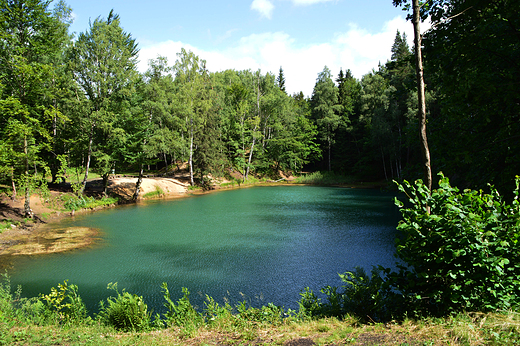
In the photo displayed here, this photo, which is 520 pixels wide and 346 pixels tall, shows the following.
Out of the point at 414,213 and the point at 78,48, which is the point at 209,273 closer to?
the point at 414,213

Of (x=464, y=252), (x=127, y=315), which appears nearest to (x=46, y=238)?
(x=127, y=315)

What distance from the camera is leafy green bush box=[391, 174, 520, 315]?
152 inches

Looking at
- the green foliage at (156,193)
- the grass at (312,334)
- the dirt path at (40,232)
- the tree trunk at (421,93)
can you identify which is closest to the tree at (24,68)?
the dirt path at (40,232)

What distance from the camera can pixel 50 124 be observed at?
23688 millimetres

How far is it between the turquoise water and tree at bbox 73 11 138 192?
5.33 m

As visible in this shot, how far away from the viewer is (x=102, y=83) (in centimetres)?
2117

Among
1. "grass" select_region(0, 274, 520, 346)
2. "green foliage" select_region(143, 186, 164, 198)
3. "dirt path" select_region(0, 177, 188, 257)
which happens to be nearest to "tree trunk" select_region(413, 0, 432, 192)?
"grass" select_region(0, 274, 520, 346)

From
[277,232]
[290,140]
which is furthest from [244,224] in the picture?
[290,140]

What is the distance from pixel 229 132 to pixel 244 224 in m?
27.7

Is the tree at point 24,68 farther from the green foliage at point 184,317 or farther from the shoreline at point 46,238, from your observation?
the green foliage at point 184,317

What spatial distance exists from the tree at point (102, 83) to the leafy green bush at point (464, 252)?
21885mm

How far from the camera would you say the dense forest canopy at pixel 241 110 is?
24.0ft

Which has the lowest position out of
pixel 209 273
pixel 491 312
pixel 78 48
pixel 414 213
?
pixel 209 273

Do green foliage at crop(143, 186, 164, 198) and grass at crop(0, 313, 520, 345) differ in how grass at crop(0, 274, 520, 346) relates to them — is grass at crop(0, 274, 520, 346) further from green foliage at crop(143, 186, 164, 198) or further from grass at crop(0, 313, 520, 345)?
green foliage at crop(143, 186, 164, 198)
